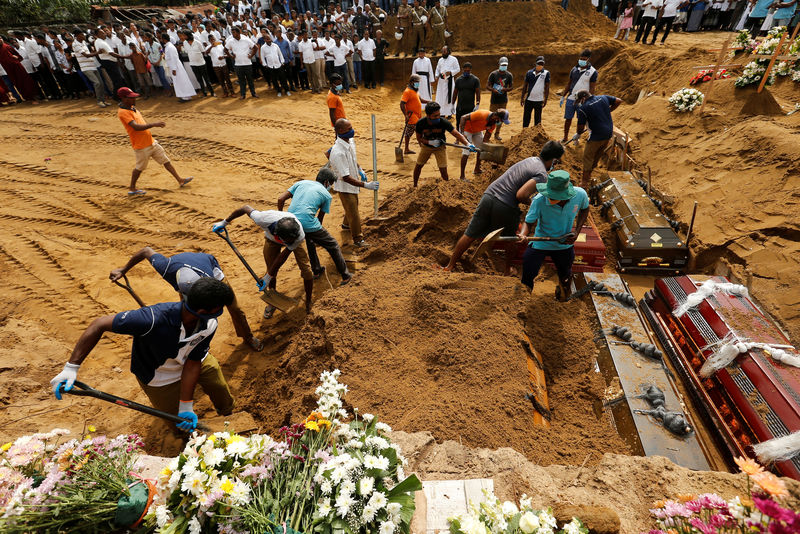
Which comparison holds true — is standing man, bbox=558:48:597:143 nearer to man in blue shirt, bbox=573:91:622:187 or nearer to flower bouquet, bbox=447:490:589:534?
man in blue shirt, bbox=573:91:622:187

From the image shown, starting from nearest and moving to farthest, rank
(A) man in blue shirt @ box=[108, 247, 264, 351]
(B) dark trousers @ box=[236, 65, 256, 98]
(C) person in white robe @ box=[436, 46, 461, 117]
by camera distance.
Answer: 1. (A) man in blue shirt @ box=[108, 247, 264, 351]
2. (C) person in white robe @ box=[436, 46, 461, 117]
3. (B) dark trousers @ box=[236, 65, 256, 98]

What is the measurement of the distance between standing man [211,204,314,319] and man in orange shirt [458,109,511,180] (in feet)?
14.1

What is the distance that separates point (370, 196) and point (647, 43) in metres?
12.9

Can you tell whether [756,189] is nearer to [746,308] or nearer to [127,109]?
[746,308]

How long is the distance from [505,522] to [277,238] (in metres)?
3.96

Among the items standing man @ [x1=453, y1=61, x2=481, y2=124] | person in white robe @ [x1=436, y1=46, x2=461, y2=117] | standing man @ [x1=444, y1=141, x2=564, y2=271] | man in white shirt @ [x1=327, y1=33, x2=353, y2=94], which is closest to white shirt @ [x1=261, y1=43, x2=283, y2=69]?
man in white shirt @ [x1=327, y1=33, x2=353, y2=94]

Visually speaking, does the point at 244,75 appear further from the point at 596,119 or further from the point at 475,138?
the point at 596,119

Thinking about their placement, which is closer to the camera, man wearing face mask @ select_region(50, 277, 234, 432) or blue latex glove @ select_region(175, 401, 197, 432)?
man wearing face mask @ select_region(50, 277, 234, 432)

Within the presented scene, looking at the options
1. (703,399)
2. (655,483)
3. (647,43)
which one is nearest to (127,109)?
(655,483)

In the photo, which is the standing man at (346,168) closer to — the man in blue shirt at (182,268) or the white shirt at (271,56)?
the man in blue shirt at (182,268)

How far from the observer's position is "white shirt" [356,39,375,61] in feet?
43.3

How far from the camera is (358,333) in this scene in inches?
147

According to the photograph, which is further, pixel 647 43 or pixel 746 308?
pixel 647 43

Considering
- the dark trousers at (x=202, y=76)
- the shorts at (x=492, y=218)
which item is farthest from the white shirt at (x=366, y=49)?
the shorts at (x=492, y=218)
